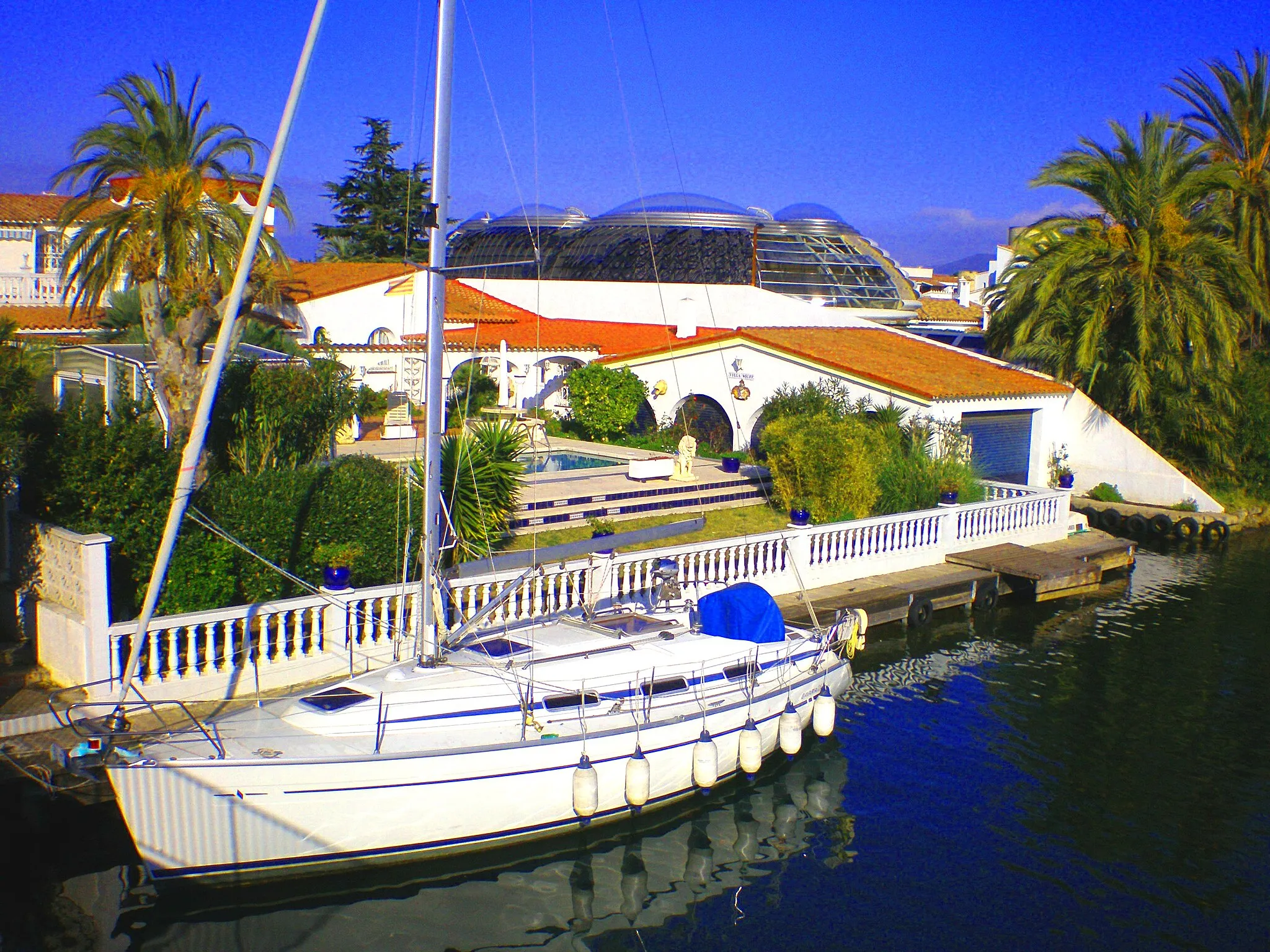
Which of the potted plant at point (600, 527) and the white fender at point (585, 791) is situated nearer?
the white fender at point (585, 791)

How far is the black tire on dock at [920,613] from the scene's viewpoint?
1848 cm

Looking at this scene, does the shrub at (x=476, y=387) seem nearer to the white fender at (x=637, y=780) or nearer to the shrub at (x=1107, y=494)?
the shrub at (x=1107, y=494)

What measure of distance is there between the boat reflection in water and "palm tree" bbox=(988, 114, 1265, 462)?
24.3 metres

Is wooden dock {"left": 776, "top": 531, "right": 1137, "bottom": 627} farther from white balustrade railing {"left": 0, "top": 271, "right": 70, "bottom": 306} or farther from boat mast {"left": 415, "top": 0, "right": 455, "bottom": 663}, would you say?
white balustrade railing {"left": 0, "top": 271, "right": 70, "bottom": 306}

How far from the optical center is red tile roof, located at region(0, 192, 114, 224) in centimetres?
3494

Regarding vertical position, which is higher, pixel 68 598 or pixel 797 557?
pixel 68 598

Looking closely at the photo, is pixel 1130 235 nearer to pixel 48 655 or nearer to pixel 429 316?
pixel 429 316

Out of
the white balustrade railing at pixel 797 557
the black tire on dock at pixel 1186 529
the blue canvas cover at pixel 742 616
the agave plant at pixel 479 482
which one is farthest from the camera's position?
the black tire on dock at pixel 1186 529

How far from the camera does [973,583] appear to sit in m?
19.8

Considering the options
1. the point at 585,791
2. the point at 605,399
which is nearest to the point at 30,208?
the point at 605,399

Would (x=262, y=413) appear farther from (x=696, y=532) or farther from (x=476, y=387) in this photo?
(x=476, y=387)

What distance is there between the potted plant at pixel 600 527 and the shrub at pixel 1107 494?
708 inches

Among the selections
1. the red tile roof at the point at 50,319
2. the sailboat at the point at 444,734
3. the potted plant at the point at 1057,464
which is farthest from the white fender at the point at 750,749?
the red tile roof at the point at 50,319

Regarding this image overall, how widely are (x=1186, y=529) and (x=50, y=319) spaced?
1268 inches
